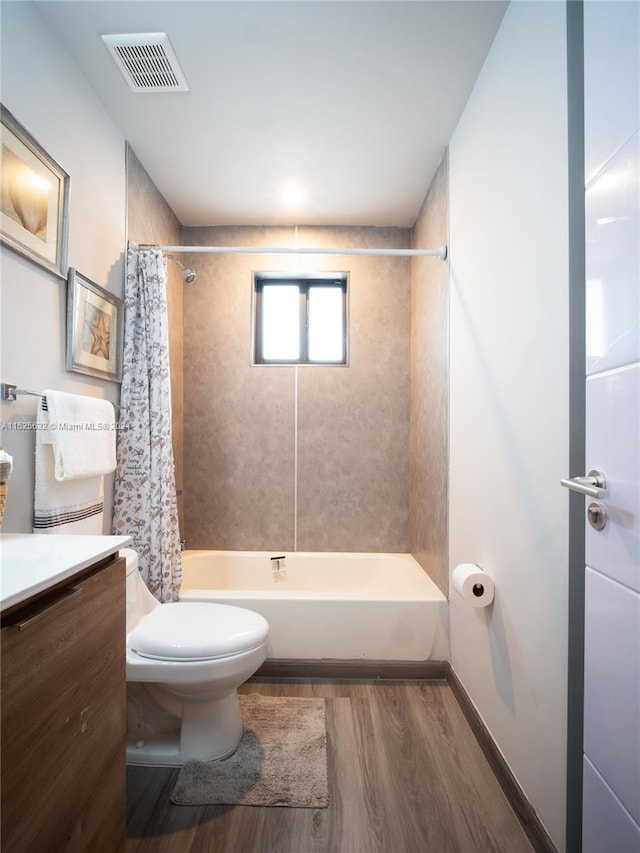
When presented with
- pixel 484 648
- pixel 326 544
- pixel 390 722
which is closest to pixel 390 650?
pixel 390 722

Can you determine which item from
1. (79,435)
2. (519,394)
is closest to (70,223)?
(79,435)

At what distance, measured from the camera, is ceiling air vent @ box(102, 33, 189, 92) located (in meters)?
1.42

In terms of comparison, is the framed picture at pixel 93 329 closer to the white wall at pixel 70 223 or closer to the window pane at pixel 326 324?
the white wall at pixel 70 223

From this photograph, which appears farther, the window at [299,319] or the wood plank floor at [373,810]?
the window at [299,319]

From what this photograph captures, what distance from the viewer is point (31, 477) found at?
1324mm

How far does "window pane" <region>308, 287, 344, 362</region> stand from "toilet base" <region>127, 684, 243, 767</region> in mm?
1984

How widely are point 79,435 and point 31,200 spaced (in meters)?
0.77

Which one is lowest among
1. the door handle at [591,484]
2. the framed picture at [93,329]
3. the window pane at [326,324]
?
the door handle at [591,484]

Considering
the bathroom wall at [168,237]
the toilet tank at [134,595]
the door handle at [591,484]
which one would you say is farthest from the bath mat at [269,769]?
the bathroom wall at [168,237]

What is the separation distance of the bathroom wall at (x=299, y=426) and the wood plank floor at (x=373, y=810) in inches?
47.9

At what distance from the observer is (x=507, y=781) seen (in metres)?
1.26

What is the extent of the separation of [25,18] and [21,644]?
72.0 inches

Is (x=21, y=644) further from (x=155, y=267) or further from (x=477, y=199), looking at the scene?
(x=477, y=199)

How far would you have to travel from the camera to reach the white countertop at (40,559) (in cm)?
69
